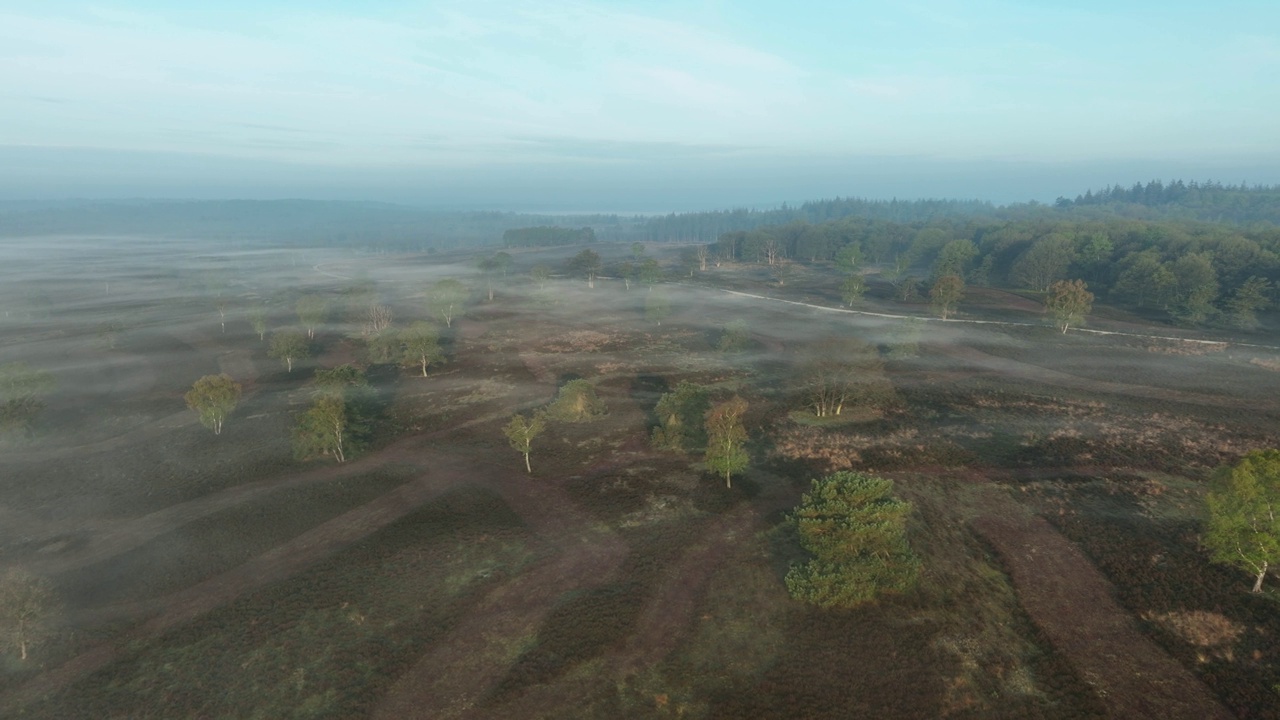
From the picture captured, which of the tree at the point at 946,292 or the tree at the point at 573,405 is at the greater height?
the tree at the point at 946,292

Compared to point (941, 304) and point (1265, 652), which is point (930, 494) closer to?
point (1265, 652)

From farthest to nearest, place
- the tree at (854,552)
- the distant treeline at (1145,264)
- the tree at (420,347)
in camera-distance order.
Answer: the distant treeline at (1145,264), the tree at (420,347), the tree at (854,552)

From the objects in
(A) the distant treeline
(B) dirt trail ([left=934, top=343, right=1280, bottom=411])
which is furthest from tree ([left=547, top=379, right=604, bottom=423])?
(A) the distant treeline

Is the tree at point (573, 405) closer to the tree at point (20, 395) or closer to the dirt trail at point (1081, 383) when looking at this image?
the tree at point (20, 395)

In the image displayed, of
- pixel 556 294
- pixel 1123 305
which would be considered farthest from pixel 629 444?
pixel 1123 305

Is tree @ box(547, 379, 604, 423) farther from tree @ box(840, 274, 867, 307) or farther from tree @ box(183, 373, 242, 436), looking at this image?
tree @ box(840, 274, 867, 307)

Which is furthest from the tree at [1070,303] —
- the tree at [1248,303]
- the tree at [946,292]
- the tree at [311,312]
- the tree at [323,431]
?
the tree at [311,312]
